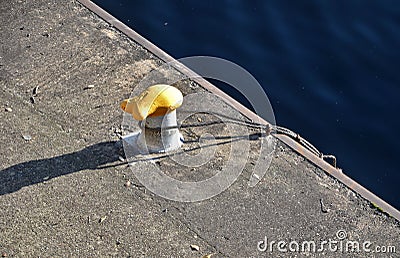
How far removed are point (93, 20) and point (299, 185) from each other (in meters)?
2.90

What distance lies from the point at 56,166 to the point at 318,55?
376cm

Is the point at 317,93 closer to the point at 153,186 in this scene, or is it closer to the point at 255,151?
the point at 255,151

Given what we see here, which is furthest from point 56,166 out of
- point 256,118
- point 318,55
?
point 318,55

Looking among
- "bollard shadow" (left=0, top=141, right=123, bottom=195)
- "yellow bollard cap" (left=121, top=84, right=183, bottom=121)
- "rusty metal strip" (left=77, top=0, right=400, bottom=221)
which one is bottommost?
"bollard shadow" (left=0, top=141, right=123, bottom=195)

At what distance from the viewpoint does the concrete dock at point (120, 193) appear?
6062 mm

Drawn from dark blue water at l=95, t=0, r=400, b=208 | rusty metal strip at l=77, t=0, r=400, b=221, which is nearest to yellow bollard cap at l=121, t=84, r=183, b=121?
rusty metal strip at l=77, t=0, r=400, b=221

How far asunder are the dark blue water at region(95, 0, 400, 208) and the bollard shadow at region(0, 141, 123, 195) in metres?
2.18

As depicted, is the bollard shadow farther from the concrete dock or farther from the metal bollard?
the metal bollard

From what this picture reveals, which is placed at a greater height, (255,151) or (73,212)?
(255,151)

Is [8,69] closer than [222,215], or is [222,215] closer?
[222,215]

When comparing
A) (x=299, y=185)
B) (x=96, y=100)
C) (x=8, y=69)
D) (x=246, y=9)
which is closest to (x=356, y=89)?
(x=246, y=9)

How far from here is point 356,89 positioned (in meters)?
8.66

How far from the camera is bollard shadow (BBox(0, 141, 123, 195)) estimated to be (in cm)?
645

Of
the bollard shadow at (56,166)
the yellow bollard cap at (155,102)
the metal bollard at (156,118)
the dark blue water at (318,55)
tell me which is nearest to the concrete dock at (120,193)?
the bollard shadow at (56,166)
